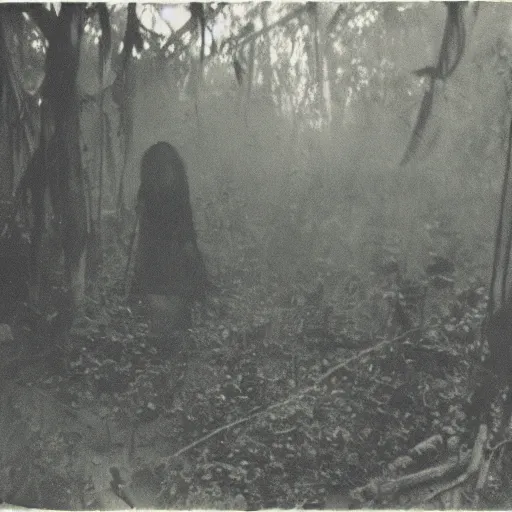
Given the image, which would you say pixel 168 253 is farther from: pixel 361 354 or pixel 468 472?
pixel 468 472

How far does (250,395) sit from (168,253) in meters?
0.65

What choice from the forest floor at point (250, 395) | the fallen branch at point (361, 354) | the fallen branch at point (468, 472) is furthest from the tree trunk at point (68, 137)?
the fallen branch at point (468, 472)

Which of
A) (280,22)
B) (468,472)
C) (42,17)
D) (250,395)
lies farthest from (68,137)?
(468,472)

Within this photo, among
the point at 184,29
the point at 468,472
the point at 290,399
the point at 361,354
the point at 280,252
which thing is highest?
the point at 184,29

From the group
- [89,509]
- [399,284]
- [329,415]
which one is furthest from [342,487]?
[89,509]

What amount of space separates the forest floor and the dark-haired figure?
0.07 metres

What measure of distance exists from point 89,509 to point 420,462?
1338mm

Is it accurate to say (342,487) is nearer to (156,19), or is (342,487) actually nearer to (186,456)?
(186,456)

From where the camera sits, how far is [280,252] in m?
2.46

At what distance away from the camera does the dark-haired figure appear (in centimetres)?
247

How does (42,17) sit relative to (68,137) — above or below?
above

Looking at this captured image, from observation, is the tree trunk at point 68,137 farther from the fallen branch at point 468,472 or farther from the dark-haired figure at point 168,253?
the fallen branch at point 468,472

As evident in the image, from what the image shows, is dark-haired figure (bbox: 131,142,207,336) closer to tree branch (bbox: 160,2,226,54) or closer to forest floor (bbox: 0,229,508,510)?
forest floor (bbox: 0,229,508,510)

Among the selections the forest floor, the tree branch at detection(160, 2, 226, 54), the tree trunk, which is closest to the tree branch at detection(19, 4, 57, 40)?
the tree trunk
